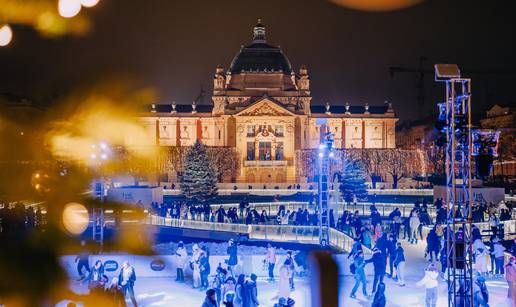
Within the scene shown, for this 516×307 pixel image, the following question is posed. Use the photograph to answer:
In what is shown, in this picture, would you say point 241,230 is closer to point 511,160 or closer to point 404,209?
point 404,209

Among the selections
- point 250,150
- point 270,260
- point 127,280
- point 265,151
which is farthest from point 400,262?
point 265,151

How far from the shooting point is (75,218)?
1.67m

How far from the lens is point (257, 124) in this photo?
279ft

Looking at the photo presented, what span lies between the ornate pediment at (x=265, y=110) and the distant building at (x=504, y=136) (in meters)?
26.2

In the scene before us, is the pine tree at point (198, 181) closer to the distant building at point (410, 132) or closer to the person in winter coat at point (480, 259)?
the person in winter coat at point (480, 259)

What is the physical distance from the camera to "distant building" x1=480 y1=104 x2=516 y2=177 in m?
72.8

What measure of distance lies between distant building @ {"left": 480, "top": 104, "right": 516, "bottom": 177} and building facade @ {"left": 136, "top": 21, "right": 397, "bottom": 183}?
16.5 m

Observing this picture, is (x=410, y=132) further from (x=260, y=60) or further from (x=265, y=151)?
(x=265, y=151)

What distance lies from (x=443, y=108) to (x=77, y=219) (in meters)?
11.8

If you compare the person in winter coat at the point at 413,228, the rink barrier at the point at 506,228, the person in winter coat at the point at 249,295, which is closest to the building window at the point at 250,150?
the rink barrier at the point at 506,228

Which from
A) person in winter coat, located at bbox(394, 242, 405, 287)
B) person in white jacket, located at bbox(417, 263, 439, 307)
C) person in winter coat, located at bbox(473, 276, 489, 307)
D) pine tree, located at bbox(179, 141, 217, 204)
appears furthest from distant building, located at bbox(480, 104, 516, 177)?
person in winter coat, located at bbox(473, 276, 489, 307)

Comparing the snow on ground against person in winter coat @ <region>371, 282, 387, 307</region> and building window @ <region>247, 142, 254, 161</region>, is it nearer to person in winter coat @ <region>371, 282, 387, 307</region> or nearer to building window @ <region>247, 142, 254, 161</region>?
person in winter coat @ <region>371, 282, 387, 307</region>

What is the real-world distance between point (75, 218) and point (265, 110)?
274ft

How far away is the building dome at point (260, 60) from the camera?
348 ft
